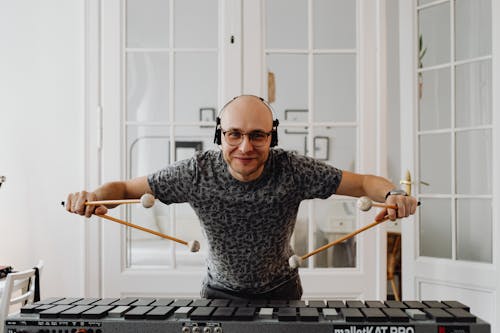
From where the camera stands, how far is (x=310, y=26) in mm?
3305

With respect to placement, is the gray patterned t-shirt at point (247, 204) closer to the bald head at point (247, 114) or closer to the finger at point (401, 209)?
the bald head at point (247, 114)

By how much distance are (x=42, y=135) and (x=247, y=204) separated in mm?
1825

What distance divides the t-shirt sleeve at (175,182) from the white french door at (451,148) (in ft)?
5.40

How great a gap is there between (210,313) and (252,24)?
2093 millimetres

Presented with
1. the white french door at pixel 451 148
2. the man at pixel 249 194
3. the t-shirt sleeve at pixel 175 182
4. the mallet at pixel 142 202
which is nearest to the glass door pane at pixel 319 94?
the white french door at pixel 451 148

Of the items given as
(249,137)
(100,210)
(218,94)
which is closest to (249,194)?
(249,137)

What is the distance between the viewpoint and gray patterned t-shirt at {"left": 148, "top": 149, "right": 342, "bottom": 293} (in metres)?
2.05

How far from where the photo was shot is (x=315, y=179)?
2.11 m

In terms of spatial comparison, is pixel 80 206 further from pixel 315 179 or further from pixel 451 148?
pixel 451 148

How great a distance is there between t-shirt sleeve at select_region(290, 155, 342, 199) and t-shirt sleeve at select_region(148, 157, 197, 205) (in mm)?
404

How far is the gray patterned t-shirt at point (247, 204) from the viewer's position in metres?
2.05

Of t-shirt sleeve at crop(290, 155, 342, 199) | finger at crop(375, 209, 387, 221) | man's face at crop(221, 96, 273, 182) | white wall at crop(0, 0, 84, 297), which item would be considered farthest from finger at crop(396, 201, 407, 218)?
white wall at crop(0, 0, 84, 297)

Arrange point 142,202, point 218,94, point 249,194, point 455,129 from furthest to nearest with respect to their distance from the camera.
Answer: point 218,94
point 455,129
point 249,194
point 142,202

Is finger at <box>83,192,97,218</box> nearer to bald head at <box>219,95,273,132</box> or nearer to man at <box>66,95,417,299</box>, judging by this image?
man at <box>66,95,417,299</box>
